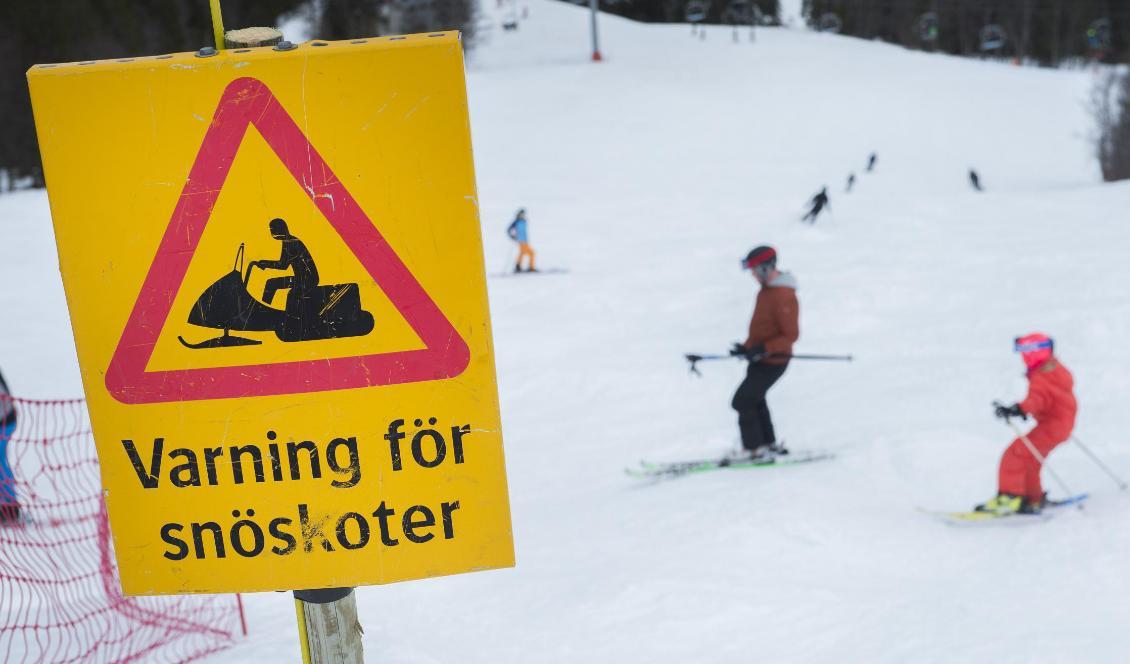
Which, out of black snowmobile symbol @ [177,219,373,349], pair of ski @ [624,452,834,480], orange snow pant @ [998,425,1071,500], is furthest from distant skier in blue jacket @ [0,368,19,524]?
orange snow pant @ [998,425,1071,500]

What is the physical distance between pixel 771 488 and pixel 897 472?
942mm

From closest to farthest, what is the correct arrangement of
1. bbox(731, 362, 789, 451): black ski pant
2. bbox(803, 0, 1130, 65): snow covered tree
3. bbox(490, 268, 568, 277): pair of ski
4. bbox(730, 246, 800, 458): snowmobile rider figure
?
bbox(730, 246, 800, 458): snowmobile rider figure < bbox(731, 362, 789, 451): black ski pant < bbox(490, 268, 568, 277): pair of ski < bbox(803, 0, 1130, 65): snow covered tree

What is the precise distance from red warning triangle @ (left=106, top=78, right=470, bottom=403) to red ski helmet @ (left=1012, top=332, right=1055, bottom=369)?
440 centimetres

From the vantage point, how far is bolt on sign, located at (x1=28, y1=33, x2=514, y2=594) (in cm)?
164

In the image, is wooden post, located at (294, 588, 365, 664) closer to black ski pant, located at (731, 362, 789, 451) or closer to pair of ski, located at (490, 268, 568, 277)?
black ski pant, located at (731, 362, 789, 451)

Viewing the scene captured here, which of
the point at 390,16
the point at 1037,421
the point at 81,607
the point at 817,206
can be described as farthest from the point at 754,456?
the point at 390,16

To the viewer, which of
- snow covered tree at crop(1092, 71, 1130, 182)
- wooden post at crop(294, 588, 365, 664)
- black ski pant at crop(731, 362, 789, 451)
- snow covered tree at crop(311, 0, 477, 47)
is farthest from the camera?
snow covered tree at crop(311, 0, 477, 47)

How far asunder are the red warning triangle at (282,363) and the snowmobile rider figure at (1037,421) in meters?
4.46

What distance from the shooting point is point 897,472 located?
6477 millimetres

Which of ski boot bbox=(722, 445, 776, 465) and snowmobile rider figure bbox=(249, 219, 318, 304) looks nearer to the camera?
snowmobile rider figure bbox=(249, 219, 318, 304)

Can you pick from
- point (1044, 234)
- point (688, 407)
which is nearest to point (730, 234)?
point (1044, 234)

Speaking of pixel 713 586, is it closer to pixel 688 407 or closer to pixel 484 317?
pixel 484 317

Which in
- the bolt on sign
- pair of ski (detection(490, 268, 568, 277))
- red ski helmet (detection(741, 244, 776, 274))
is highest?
the bolt on sign

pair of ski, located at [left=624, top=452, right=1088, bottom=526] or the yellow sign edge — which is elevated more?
the yellow sign edge
